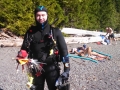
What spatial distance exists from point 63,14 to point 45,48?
48.9 ft

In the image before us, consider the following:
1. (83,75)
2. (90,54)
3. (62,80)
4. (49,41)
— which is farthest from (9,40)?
(62,80)

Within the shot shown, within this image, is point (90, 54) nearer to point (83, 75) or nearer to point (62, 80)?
point (83, 75)

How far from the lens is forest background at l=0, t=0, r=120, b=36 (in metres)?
14.3

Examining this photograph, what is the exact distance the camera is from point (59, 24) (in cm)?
1759

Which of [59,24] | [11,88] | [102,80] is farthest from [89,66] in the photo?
[59,24]

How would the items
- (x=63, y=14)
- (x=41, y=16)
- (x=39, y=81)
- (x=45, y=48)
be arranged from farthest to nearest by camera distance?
(x=63, y=14), (x=39, y=81), (x=45, y=48), (x=41, y=16)

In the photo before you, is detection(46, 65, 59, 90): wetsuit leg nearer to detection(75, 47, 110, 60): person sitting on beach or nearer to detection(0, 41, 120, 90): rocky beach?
detection(0, 41, 120, 90): rocky beach

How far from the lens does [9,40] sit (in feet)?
44.3

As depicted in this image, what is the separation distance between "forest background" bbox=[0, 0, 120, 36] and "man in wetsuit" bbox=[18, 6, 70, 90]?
34.1 ft

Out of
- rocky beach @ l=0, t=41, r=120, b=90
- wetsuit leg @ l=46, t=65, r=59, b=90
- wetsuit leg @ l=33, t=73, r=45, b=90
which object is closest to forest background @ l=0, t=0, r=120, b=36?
rocky beach @ l=0, t=41, r=120, b=90

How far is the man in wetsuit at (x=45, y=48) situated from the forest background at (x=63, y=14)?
34.1ft

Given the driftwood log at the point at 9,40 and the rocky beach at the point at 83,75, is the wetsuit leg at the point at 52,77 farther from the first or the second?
the driftwood log at the point at 9,40

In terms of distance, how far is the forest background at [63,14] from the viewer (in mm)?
14266

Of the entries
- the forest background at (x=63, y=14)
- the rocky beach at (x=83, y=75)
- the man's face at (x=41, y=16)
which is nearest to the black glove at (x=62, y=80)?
the man's face at (x=41, y=16)
